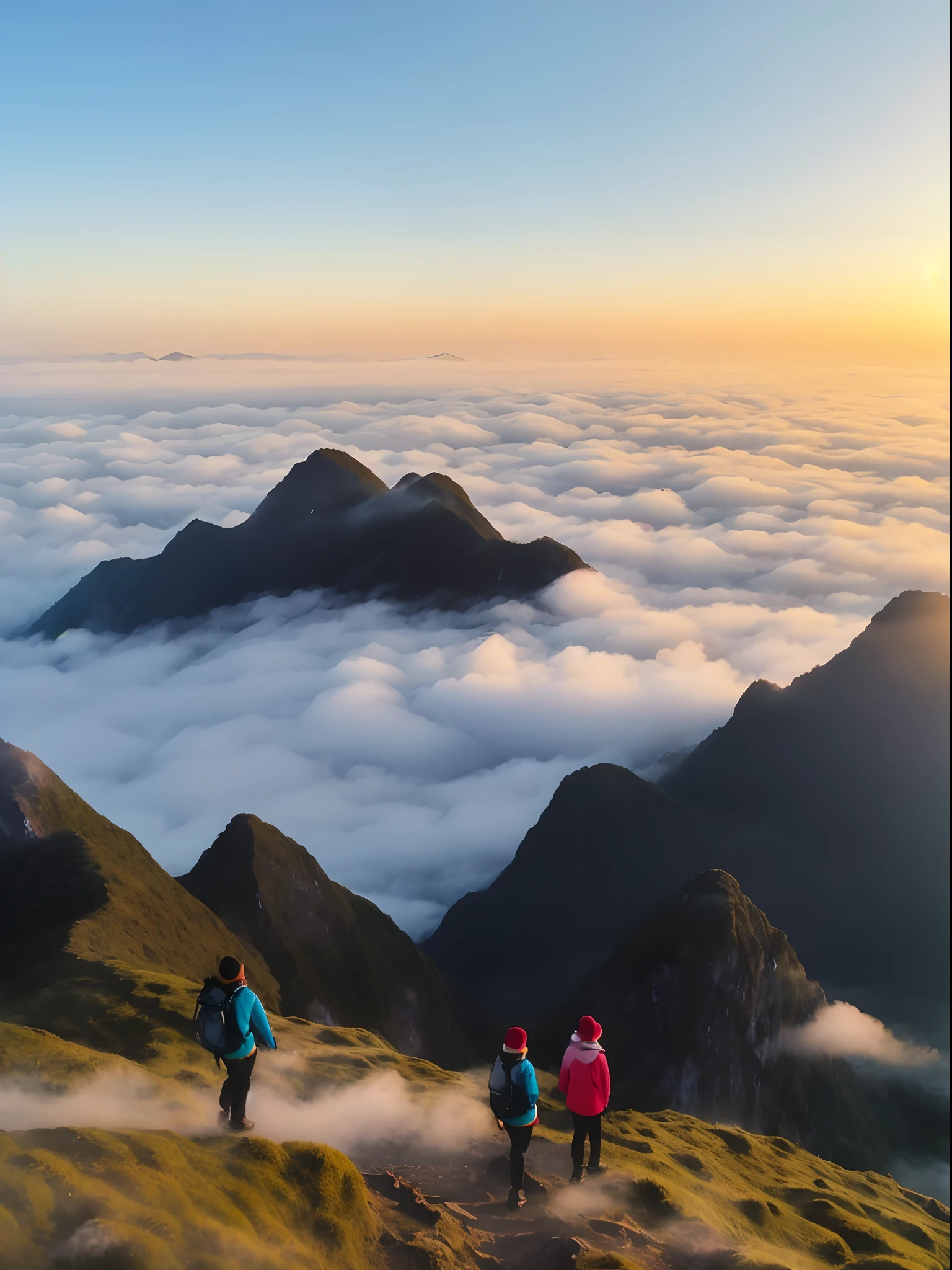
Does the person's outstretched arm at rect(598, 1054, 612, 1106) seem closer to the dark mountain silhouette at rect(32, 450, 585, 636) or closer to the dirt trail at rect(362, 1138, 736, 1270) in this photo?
the dirt trail at rect(362, 1138, 736, 1270)

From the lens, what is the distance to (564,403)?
80.6m

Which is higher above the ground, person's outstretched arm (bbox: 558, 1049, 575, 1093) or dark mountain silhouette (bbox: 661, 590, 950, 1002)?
person's outstretched arm (bbox: 558, 1049, 575, 1093)

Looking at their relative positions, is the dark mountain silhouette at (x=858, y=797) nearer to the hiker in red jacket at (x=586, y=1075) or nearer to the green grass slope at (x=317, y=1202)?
the green grass slope at (x=317, y=1202)

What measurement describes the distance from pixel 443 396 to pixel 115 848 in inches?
1702

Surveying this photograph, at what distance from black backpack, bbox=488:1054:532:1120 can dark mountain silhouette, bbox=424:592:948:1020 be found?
69462 mm

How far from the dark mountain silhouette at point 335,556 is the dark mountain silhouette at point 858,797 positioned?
50101 millimetres

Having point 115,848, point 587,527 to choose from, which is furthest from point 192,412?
point 587,527

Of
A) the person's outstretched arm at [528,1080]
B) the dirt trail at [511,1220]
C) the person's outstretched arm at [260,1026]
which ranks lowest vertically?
the dirt trail at [511,1220]

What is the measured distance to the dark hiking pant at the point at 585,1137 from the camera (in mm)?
15906

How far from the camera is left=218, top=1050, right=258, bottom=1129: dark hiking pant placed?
47.5ft

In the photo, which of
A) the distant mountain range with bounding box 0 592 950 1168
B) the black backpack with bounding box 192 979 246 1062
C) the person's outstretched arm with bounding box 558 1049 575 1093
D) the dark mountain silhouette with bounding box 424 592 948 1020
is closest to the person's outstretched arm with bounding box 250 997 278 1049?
the black backpack with bounding box 192 979 246 1062

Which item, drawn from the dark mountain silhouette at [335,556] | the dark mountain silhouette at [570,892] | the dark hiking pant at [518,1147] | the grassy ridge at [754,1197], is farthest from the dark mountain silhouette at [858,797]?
the dark hiking pant at [518,1147]

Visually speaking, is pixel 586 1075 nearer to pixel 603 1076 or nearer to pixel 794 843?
pixel 603 1076

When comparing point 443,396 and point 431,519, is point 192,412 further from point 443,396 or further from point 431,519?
point 431,519
